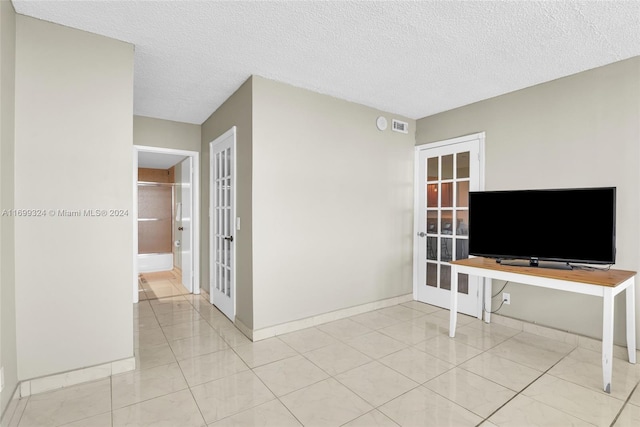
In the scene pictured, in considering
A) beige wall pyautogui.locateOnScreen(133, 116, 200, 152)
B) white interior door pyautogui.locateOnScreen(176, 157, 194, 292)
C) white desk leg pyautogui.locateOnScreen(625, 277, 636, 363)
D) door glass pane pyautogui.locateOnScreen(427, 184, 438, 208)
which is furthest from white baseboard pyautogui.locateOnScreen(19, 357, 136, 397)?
white desk leg pyautogui.locateOnScreen(625, 277, 636, 363)

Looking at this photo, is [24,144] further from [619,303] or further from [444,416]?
[619,303]

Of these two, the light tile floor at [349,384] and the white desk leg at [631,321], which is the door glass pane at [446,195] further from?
the white desk leg at [631,321]

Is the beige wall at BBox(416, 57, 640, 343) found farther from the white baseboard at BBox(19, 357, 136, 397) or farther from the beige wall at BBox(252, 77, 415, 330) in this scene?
the white baseboard at BBox(19, 357, 136, 397)

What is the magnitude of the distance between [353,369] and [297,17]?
2583 mm

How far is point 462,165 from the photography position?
Result: 3.88 metres

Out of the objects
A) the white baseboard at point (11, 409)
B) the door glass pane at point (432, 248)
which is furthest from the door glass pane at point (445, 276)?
the white baseboard at point (11, 409)

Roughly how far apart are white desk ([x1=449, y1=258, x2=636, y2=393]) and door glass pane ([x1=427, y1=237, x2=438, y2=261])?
1.07m

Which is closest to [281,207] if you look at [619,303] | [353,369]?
[353,369]

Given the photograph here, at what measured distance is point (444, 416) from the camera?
1927 mm

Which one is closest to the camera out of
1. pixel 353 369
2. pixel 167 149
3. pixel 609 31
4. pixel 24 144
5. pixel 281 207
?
pixel 24 144

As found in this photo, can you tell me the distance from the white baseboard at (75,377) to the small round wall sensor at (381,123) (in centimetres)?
346

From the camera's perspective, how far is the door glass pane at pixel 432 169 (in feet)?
13.8

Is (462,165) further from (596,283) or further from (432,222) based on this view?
(596,283)

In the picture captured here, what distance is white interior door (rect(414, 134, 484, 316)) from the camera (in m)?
3.76
